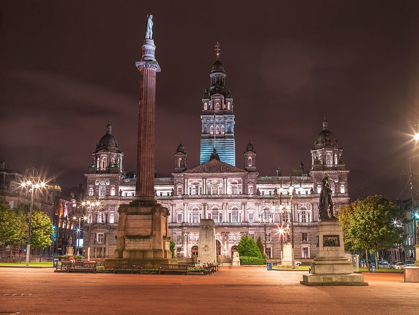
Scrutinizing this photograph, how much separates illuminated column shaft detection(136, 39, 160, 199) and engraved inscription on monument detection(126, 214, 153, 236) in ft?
7.00

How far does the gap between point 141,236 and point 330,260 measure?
58.1 ft

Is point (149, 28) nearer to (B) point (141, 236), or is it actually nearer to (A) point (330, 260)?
(B) point (141, 236)

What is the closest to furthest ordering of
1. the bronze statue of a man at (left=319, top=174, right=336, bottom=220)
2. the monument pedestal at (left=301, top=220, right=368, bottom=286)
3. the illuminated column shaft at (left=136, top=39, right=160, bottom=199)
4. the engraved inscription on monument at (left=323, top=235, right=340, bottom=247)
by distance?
the monument pedestal at (left=301, top=220, right=368, bottom=286) → the engraved inscription on monument at (left=323, top=235, right=340, bottom=247) → the bronze statue of a man at (left=319, top=174, right=336, bottom=220) → the illuminated column shaft at (left=136, top=39, right=160, bottom=199)

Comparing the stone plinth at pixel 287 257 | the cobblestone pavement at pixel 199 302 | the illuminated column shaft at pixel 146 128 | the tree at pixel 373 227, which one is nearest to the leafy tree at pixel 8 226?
the illuminated column shaft at pixel 146 128

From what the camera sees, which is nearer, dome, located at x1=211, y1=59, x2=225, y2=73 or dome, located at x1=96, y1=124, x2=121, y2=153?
dome, located at x1=96, y1=124, x2=121, y2=153

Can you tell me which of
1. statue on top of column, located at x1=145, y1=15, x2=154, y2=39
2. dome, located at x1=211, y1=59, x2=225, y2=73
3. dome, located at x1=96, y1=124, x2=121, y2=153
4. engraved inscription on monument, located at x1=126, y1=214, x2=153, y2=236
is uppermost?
dome, located at x1=211, y1=59, x2=225, y2=73

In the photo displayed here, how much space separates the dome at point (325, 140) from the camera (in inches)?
4311

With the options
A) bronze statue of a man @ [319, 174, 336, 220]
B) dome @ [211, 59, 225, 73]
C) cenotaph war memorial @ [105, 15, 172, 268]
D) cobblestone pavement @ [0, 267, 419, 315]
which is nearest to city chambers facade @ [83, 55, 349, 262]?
dome @ [211, 59, 225, 73]

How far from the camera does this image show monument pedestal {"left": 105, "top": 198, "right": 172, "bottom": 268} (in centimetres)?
3841

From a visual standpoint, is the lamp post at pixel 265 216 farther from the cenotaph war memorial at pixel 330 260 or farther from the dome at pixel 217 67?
the cenotaph war memorial at pixel 330 260

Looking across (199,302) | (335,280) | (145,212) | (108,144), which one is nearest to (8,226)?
(145,212)

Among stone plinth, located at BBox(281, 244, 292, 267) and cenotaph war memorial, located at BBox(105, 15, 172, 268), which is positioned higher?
cenotaph war memorial, located at BBox(105, 15, 172, 268)

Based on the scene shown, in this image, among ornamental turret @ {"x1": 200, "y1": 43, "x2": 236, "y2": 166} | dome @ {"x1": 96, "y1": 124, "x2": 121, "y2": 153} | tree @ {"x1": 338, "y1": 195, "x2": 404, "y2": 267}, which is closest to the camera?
tree @ {"x1": 338, "y1": 195, "x2": 404, "y2": 267}

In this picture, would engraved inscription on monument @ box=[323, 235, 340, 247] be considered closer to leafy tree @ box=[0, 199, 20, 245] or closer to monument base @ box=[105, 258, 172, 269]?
monument base @ box=[105, 258, 172, 269]
